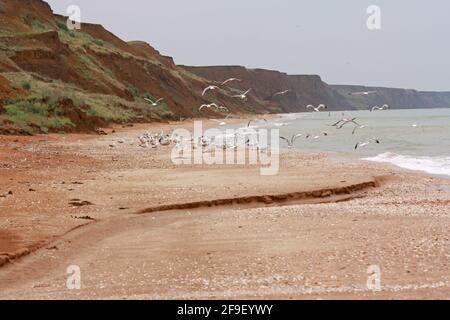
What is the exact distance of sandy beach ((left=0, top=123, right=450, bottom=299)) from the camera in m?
6.51

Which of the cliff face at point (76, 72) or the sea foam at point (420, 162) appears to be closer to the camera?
the sea foam at point (420, 162)

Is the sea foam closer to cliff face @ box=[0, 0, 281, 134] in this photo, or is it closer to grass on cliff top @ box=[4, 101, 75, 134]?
grass on cliff top @ box=[4, 101, 75, 134]

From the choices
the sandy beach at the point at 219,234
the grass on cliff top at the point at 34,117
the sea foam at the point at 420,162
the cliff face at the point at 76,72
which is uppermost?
the cliff face at the point at 76,72

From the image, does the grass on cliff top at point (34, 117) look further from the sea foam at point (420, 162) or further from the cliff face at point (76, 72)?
the sea foam at point (420, 162)

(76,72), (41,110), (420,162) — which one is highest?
(76,72)

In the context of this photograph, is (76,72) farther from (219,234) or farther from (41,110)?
(219,234)

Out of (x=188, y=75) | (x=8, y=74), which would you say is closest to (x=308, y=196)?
(x=8, y=74)

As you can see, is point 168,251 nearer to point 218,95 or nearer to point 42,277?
point 42,277

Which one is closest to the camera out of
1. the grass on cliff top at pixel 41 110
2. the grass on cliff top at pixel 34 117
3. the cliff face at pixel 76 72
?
the grass on cliff top at pixel 34 117

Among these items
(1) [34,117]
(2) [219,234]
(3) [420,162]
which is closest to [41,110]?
(1) [34,117]

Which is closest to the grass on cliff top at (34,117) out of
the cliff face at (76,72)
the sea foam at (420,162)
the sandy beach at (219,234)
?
the cliff face at (76,72)

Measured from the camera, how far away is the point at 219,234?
9.30 metres

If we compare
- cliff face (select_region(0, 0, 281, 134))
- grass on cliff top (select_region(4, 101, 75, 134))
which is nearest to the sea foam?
grass on cliff top (select_region(4, 101, 75, 134))

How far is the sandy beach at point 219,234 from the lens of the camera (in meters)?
6.51
